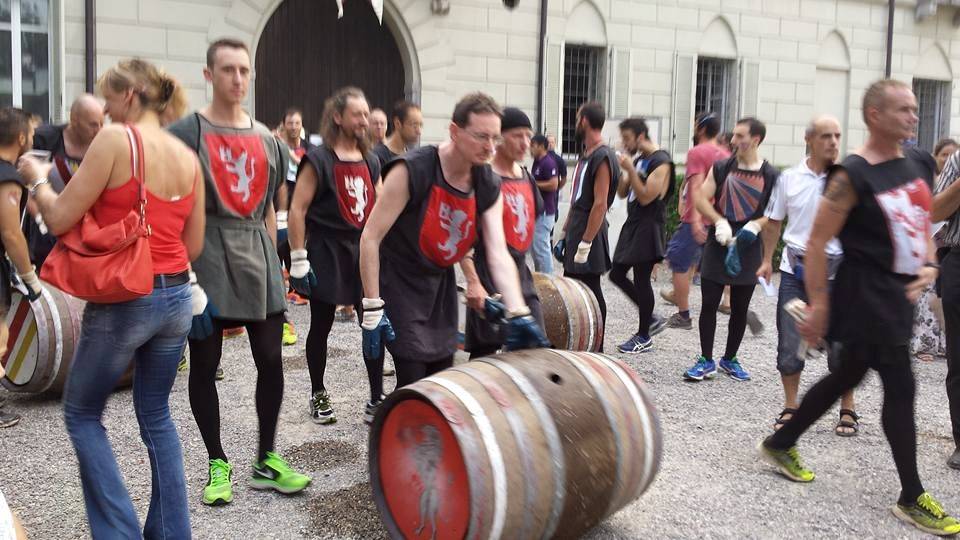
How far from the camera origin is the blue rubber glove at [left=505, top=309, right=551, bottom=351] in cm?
342

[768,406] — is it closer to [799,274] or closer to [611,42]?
[799,274]

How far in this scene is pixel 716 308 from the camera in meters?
6.02

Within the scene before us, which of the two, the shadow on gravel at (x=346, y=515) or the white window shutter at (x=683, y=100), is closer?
the shadow on gravel at (x=346, y=515)

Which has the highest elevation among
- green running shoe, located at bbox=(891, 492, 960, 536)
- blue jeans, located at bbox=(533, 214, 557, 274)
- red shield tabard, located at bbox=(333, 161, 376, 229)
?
red shield tabard, located at bbox=(333, 161, 376, 229)

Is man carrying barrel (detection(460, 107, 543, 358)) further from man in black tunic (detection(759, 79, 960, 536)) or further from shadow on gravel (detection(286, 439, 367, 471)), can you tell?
man in black tunic (detection(759, 79, 960, 536))

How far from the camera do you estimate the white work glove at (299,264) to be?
4.64 metres

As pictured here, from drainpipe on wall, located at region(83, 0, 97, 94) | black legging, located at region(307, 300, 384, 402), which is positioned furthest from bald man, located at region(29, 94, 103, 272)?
drainpipe on wall, located at region(83, 0, 97, 94)

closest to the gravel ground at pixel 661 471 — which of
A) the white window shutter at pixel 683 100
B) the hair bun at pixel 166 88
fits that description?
the hair bun at pixel 166 88

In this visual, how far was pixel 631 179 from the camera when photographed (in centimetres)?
693

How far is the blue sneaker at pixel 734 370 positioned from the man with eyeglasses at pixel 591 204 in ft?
2.90

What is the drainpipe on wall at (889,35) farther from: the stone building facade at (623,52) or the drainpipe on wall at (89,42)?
the drainpipe on wall at (89,42)

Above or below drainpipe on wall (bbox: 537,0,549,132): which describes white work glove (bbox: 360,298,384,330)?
below

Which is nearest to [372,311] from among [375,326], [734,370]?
[375,326]

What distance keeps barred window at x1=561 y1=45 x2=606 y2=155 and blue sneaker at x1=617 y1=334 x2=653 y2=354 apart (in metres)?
8.19
